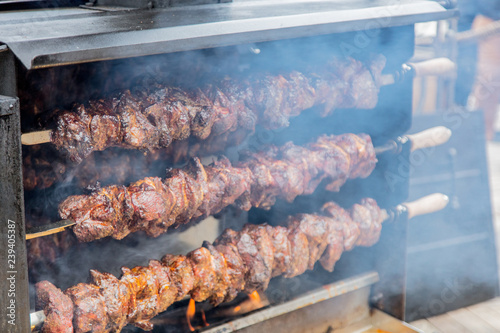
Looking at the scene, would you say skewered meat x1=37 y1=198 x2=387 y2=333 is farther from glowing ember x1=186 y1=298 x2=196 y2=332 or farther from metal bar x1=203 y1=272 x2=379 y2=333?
glowing ember x1=186 y1=298 x2=196 y2=332

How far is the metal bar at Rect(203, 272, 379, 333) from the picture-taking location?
2113mm

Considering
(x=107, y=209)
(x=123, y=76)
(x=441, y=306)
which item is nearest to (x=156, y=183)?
(x=107, y=209)

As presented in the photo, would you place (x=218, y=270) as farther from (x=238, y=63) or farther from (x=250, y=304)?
(x=238, y=63)

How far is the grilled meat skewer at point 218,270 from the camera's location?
1.65m

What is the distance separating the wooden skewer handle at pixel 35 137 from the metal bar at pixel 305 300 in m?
1.00

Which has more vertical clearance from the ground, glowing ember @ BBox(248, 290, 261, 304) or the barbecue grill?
the barbecue grill

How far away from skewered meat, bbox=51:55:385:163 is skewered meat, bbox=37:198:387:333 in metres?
0.44

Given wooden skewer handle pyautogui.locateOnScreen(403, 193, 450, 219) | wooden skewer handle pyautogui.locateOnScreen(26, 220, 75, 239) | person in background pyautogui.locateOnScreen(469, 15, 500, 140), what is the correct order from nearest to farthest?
1. wooden skewer handle pyautogui.locateOnScreen(26, 220, 75, 239)
2. wooden skewer handle pyautogui.locateOnScreen(403, 193, 450, 219)
3. person in background pyautogui.locateOnScreen(469, 15, 500, 140)

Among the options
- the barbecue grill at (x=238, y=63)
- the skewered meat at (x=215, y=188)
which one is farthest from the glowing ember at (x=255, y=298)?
the skewered meat at (x=215, y=188)

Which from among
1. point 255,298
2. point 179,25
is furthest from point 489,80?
point 179,25

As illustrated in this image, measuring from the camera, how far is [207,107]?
1896mm

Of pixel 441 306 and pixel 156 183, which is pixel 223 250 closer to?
pixel 156 183

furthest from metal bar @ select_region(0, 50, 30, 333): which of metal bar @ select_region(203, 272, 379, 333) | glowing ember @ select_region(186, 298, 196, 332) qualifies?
glowing ember @ select_region(186, 298, 196, 332)

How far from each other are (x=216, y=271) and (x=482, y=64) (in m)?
7.15
